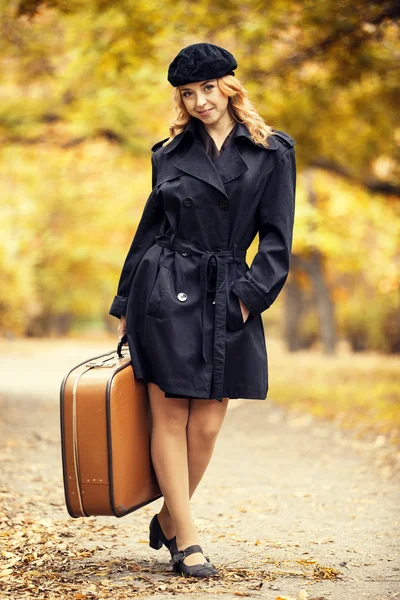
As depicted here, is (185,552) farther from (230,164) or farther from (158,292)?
(230,164)

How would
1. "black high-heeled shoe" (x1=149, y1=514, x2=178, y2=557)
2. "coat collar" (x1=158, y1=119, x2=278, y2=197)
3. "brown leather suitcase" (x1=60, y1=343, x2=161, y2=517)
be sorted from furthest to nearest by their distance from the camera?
1. "black high-heeled shoe" (x1=149, y1=514, x2=178, y2=557)
2. "coat collar" (x1=158, y1=119, x2=278, y2=197)
3. "brown leather suitcase" (x1=60, y1=343, x2=161, y2=517)

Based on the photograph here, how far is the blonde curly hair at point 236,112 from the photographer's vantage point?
3787 mm

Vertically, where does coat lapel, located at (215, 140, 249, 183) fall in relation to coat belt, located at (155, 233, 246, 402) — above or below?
above

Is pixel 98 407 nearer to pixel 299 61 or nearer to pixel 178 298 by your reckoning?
pixel 178 298

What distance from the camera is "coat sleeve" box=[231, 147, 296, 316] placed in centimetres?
366

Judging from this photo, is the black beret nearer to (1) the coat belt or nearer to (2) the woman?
(2) the woman

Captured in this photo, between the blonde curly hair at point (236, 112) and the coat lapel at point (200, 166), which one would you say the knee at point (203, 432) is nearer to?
the coat lapel at point (200, 166)

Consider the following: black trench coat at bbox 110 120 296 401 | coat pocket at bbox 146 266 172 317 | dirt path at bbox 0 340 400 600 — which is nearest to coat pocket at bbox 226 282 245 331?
black trench coat at bbox 110 120 296 401

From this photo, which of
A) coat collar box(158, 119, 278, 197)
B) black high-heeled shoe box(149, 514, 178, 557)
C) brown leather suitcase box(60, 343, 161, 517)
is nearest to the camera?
brown leather suitcase box(60, 343, 161, 517)

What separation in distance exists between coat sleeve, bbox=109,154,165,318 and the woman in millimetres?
15

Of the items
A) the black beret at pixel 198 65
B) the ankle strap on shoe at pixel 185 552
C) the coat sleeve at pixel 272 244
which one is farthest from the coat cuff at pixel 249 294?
the ankle strap on shoe at pixel 185 552

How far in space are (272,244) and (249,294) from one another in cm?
24

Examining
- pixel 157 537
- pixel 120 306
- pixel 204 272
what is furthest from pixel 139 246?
pixel 157 537

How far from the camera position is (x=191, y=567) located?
377cm
